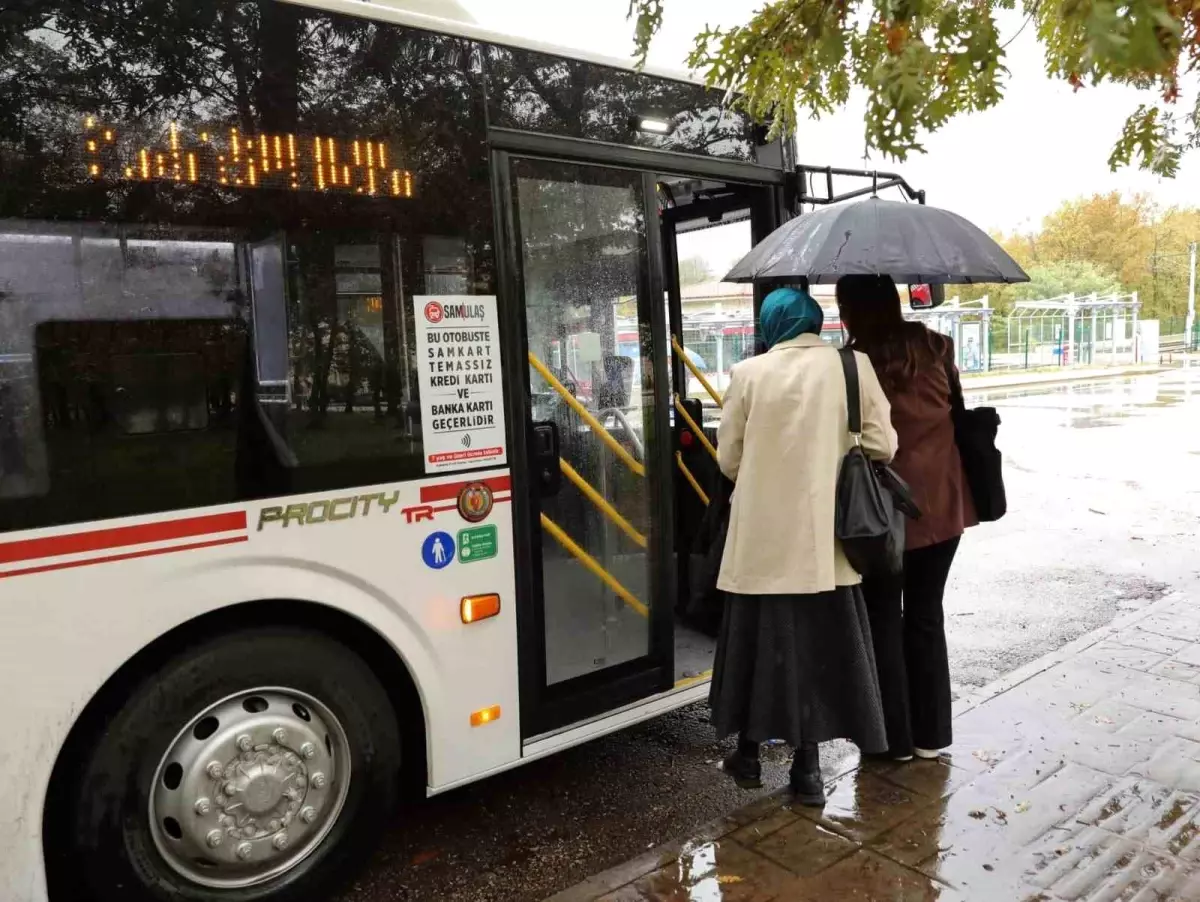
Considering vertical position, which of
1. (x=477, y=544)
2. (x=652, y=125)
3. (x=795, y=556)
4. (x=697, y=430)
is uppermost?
(x=652, y=125)

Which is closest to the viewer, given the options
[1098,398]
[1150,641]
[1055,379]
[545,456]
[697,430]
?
[545,456]

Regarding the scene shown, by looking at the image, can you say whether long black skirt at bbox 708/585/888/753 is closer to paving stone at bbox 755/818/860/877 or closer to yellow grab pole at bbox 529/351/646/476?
paving stone at bbox 755/818/860/877

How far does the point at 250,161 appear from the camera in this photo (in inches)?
109

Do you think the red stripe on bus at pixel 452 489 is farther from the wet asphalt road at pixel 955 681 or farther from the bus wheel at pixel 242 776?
the wet asphalt road at pixel 955 681

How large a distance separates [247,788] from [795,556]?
1990 millimetres

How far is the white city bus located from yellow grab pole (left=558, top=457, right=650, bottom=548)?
3 centimetres

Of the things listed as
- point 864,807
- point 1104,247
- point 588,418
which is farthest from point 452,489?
point 1104,247

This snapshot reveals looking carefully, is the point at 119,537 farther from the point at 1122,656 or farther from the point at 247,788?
the point at 1122,656

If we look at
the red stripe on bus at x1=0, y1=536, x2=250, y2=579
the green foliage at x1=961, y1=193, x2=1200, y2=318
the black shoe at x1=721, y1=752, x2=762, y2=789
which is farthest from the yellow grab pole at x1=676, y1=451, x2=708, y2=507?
the green foliage at x1=961, y1=193, x2=1200, y2=318

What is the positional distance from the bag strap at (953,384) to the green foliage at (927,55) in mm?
1014

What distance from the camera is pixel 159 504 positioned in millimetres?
2615

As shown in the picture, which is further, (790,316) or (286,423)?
(790,316)

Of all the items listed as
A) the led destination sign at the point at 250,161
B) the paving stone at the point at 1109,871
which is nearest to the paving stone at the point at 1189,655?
the paving stone at the point at 1109,871

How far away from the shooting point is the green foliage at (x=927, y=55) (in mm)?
1516
